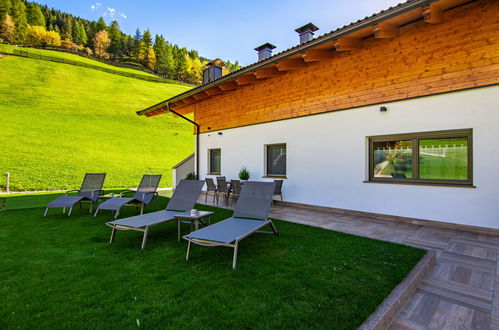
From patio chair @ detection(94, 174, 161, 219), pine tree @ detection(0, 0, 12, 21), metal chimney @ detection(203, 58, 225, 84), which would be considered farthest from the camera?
pine tree @ detection(0, 0, 12, 21)

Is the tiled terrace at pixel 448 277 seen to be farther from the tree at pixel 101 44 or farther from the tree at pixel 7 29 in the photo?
the tree at pixel 101 44

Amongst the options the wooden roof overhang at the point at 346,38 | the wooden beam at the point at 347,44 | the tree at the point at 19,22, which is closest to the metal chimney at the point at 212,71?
the wooden roof overhang at the point at 346,38

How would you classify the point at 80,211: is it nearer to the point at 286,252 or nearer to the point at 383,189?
the point at 286,252

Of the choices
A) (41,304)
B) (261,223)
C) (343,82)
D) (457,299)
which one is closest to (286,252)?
(261,223)

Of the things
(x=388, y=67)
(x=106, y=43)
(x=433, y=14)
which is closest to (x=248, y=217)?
(x=388, y=67)

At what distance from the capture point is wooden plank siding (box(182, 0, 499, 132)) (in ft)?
16.3

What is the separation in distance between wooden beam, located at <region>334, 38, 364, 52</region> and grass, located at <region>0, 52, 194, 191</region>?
13.8 m

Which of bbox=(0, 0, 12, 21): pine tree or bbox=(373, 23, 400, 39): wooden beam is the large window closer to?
bbox=(373, 23, 400, 39): wooden beam

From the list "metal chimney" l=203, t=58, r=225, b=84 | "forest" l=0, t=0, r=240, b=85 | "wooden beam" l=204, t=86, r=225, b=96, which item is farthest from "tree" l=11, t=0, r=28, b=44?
"wooden beam" l=204, t=86, r=225, b=96

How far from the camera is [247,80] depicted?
9242 millimetres

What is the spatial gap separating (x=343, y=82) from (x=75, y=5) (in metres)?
89.4

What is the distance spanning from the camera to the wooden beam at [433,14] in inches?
189

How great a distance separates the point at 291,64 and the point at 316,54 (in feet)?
3.02

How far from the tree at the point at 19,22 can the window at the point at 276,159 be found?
191 feet
